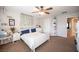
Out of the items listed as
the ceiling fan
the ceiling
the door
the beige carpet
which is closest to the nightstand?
the beige carpet

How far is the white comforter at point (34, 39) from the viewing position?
1.87 meters

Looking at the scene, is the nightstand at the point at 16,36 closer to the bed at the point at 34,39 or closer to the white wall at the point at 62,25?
the bed at the point at 34,39

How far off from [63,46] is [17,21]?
1.01m

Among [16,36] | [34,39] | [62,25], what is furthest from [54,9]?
[16,36]

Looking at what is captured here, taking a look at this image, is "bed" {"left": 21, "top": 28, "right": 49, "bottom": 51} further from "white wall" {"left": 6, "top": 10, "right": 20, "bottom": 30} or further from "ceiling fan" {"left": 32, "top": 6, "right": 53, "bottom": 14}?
"ceiling fan" {"left": 32, "top": 6, "right": 53, "bottom": 14}

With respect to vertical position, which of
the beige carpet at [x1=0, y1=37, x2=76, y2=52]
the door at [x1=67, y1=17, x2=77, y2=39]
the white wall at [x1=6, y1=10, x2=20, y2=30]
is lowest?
the beige carpet at [x1=0, y1=37, x2=76, y2=52]

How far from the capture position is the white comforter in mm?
1866

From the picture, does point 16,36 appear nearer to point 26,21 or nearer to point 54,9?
point 26,21

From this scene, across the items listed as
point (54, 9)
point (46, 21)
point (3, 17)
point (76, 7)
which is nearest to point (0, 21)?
point (3, 17)

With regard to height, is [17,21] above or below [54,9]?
below

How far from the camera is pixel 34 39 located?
1.89 metres

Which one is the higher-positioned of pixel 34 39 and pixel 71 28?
pixel 71 28
